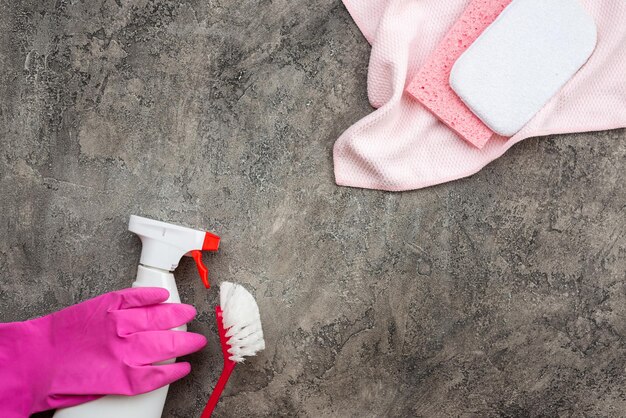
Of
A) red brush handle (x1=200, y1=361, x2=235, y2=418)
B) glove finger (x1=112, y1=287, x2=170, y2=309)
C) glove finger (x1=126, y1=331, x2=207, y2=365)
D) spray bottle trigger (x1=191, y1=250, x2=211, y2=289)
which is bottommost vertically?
red brush handle (x1=200, y1=361, x2=235, y2=418)

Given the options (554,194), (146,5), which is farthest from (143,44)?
(554,194)

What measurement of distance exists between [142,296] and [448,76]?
66 cm

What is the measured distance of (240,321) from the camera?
98 centimetres

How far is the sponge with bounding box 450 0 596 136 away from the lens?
3.20 feet

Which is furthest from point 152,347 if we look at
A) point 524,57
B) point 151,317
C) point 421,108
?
point 524,57

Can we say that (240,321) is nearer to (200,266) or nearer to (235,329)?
(235,329)

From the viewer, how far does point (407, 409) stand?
1068mm

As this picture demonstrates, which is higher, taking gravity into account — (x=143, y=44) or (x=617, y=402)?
(x=143, y=44)

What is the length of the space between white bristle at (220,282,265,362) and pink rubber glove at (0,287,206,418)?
65 mm

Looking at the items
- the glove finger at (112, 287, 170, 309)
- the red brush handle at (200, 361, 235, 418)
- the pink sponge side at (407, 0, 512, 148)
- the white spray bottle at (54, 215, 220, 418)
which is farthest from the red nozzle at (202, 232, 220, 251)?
the pink sponge side at (407, 0, 512, 148)

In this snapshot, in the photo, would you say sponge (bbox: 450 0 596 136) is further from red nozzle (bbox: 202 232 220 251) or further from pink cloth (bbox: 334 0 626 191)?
red nozzle (bbox: 202 232 220 251)

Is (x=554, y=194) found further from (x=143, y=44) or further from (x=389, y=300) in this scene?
(x=143, y=44)

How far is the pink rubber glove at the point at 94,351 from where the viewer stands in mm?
957

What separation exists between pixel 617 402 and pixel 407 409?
1.28ft
